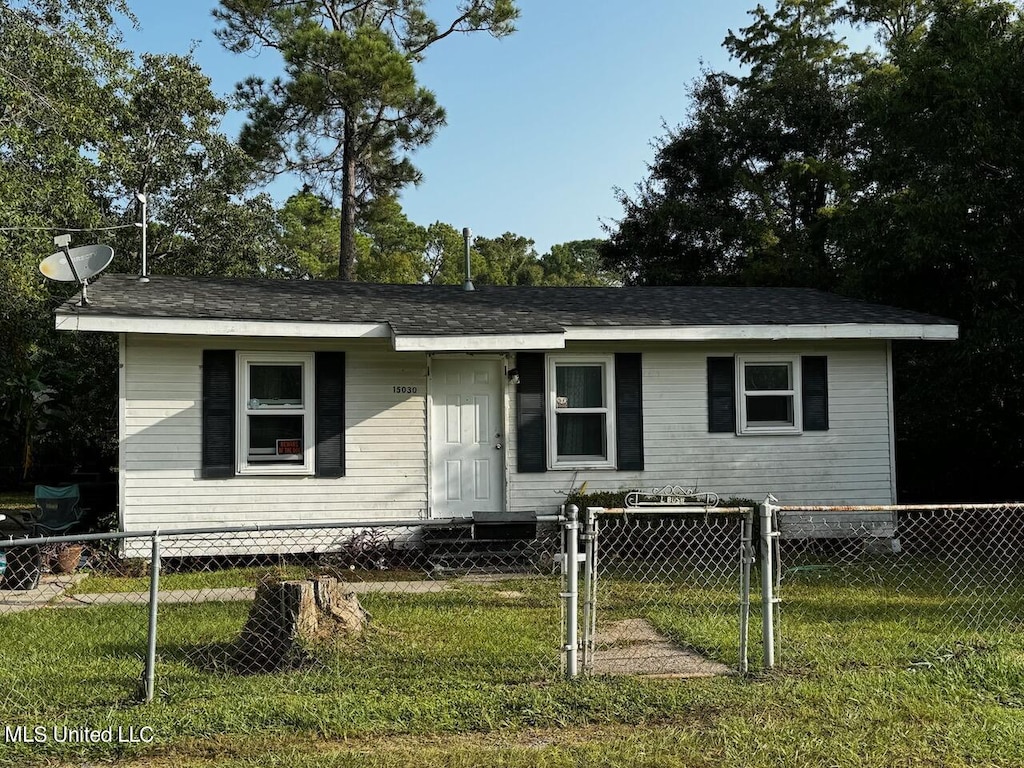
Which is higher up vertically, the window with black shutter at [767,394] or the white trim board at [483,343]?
the white trim board at [483,343]

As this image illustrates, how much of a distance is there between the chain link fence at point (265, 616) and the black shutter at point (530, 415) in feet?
2.99

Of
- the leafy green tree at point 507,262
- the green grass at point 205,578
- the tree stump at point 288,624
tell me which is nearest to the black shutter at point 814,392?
the green grass at point 205,578

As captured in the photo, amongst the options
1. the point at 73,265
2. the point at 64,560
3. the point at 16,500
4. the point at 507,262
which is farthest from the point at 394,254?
the point at 64,560

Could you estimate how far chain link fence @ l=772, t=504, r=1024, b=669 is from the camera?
5539mm

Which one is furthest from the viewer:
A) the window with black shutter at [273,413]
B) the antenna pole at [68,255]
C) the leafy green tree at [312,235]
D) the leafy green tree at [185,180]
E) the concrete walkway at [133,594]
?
the leafy green tree at [312,235]

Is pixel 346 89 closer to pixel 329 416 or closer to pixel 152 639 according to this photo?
pixel 329 416

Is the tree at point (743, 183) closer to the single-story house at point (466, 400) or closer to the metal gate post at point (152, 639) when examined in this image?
the single-story house at point (466, 400)

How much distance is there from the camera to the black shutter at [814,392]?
10633 millimetres

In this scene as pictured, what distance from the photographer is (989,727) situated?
4262 millimetres

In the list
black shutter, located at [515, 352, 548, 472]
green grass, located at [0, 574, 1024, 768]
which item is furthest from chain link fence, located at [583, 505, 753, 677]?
black shutter, located at [515, 352, 548, 472]

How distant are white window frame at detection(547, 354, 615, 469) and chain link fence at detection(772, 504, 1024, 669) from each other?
7.83ft

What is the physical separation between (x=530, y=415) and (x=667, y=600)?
11.2 ft

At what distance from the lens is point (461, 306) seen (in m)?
10.9

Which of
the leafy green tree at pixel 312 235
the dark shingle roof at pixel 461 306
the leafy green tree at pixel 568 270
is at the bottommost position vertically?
the dark shingle roof at pixel 461 306
